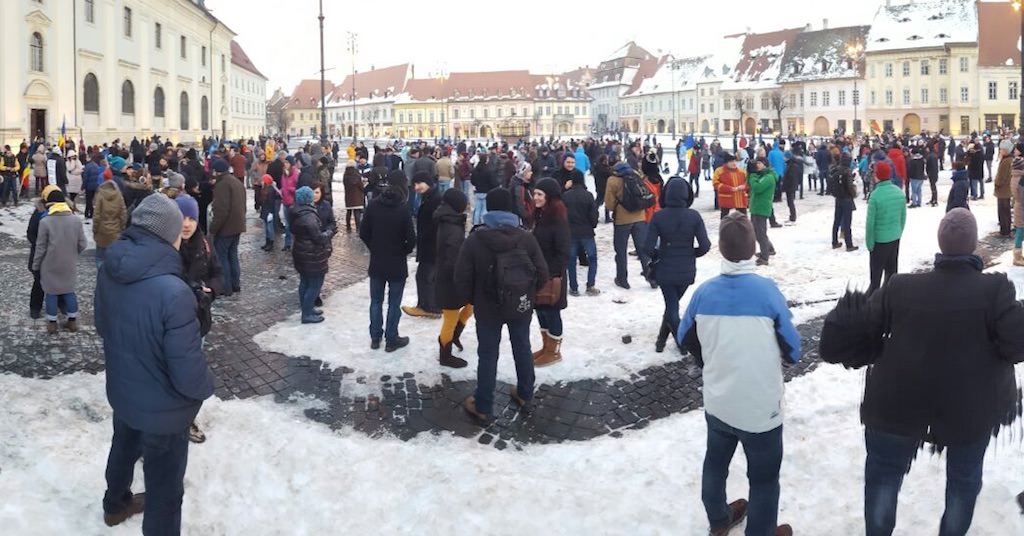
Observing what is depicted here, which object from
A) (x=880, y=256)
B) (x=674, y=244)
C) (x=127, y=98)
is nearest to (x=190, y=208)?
(x=674, y=244)

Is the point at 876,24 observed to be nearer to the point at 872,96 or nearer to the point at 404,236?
the point at 872,96

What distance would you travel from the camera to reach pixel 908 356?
12.6 feet

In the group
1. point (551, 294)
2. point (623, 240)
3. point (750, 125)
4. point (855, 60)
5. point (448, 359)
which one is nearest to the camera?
point (551, 294)

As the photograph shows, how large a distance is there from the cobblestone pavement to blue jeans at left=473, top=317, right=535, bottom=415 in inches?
9.7

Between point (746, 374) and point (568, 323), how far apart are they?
561 cm

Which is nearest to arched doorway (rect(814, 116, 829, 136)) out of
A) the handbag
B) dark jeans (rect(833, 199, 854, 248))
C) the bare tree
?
the bare tree

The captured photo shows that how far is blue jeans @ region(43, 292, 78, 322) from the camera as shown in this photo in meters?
9.18

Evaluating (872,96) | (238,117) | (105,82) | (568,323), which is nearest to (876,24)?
(872,96)

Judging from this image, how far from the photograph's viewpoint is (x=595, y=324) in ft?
31.9

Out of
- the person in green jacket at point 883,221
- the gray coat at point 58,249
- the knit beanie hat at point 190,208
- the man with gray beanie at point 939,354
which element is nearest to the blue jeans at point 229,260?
the gray coat at point 58,249

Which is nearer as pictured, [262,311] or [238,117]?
[262,311]

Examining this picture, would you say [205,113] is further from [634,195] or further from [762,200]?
[634,195]

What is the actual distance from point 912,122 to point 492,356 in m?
81.8

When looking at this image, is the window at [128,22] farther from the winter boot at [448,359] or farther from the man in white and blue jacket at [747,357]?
the man in white and blue jacket at [747,357]
